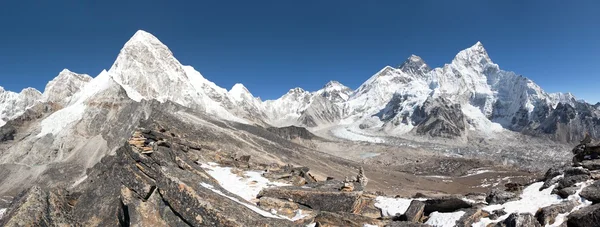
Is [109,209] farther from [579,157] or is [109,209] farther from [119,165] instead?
[579,157]

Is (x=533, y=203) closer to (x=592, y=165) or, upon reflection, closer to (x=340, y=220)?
(x=592, y=165)

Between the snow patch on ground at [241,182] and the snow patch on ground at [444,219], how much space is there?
340 inches

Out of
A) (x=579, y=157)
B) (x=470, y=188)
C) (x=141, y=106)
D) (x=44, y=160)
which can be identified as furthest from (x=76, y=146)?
(x=579, y=157)

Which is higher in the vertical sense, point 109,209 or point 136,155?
point 136,155

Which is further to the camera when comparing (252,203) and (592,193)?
(252,203)

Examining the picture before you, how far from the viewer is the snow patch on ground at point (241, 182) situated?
1958 centimetres

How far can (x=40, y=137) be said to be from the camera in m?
120

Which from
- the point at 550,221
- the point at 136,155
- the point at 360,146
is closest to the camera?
the point at 550,221

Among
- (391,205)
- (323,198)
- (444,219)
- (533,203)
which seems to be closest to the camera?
(444,219)

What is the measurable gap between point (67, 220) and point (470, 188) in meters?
85.9

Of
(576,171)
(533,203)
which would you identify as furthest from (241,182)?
(576,171)

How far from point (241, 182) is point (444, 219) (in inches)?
446

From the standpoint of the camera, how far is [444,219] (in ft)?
51.6

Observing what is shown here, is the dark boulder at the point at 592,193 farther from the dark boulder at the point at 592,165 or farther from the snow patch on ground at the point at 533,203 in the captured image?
the dark boulder at the point at 592,165
